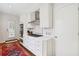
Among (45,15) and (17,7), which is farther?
(45,15)

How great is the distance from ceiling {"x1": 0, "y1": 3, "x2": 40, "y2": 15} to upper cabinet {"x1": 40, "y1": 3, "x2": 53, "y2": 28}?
13 cm

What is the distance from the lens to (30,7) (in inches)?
47.5

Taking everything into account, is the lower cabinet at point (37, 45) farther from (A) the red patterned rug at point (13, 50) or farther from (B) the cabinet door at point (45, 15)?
(B) the cabinet door at point (45, 15)

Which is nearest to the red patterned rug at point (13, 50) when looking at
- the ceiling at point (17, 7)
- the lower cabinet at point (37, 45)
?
the lower cabinet at point (37, 45)

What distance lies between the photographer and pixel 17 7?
1.19 m

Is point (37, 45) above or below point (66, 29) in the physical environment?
below

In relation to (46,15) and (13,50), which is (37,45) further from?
(46,15)

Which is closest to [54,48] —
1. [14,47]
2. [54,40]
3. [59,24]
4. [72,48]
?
[54,40]

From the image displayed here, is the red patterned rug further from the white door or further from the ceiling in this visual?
the white door

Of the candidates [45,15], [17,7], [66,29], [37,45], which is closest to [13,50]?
[37,45]

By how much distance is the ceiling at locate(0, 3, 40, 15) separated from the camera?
1.15 metres

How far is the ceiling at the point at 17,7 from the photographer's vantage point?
115 centimetres

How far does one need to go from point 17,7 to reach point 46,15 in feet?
1.78

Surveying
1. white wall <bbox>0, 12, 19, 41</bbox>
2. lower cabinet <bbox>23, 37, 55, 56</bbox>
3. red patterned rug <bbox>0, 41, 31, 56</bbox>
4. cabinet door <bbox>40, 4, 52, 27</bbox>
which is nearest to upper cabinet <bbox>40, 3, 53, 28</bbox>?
cabinet door <bbox>40, 4, 52, 27</bbox>
